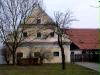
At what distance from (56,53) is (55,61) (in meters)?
1.44

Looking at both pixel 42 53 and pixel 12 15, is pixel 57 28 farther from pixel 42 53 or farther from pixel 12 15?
pixel 42 53

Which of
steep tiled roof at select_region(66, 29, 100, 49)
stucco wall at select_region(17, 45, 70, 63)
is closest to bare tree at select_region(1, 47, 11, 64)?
stucco wall at select_region(17, 45, 70, 63)

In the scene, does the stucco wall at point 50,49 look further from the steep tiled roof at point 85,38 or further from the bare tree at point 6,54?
the steep tiled roof at point 85,38

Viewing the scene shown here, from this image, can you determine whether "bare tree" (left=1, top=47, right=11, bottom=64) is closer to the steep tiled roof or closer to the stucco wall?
the stucco wall

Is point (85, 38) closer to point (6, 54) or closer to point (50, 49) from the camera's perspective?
point (50, 49)

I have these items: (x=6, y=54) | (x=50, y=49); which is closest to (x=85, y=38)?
(x=50, y=49)

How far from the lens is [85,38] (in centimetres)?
6384

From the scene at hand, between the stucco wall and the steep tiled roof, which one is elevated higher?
the steep tiled roof

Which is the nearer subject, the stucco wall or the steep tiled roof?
the stucco wall

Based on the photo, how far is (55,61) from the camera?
5634cm

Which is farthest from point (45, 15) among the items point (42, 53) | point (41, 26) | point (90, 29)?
point (90, 29)

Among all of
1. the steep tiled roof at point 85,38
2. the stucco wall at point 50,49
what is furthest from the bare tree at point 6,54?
the steep tiled roof at point 85,38

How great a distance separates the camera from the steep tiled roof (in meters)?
61.3

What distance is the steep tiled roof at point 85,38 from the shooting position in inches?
2414
